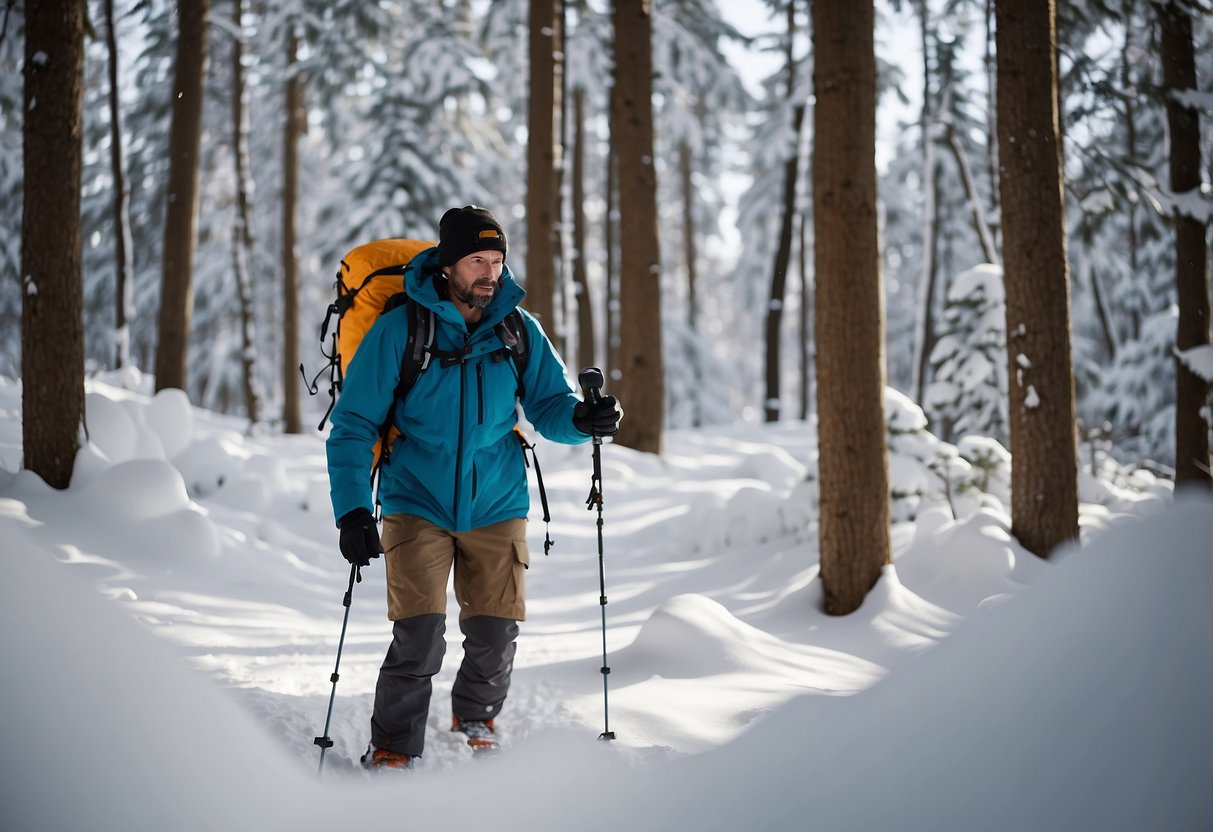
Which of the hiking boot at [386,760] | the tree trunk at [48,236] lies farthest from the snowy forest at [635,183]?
the hiking boot at [386,760]

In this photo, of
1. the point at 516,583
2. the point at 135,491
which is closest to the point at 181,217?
the point at 135,491

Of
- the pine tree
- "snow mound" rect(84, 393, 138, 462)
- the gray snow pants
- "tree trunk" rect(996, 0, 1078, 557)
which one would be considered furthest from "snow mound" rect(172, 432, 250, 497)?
the pine tree

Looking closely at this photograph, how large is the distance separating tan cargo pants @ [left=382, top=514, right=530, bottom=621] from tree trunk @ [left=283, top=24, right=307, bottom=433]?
12.8 metres

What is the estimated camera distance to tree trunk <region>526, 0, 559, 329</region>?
12969 mm

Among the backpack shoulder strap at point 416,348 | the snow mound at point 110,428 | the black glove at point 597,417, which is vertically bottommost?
the snow mound at point 110,428

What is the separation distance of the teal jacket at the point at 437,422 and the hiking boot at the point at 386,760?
0.95m

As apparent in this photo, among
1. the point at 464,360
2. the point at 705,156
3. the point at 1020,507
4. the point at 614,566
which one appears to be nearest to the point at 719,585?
the point at 614,566

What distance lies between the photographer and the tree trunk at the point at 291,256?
15578 mm

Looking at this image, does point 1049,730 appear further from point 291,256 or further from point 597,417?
point 291,256

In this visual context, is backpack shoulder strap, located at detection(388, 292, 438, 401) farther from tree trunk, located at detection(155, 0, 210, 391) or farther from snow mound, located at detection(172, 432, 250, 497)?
tree trunk, located at detection(155, 0, 210, 391)

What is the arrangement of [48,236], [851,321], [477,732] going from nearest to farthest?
[477,732] → [851,321] → [48,236]

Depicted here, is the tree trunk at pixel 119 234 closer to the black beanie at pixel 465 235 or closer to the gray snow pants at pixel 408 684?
the black beanie at pixel 465 235

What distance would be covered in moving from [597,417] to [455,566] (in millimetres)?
933

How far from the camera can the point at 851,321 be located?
5.93 m
